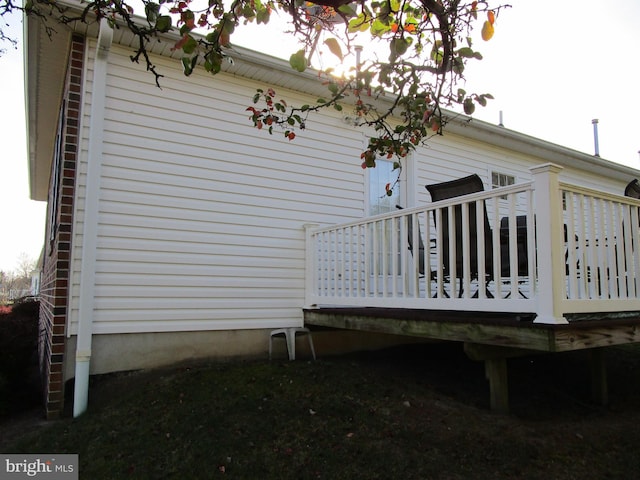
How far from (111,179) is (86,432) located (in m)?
2.28

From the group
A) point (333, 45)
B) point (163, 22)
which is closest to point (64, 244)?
point (163, 22)

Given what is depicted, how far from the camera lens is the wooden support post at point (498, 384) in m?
3.58

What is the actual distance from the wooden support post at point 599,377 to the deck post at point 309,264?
2.95 metres

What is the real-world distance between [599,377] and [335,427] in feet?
9.42

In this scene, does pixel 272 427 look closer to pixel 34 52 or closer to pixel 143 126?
pixel 143 126

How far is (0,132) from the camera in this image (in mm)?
3918

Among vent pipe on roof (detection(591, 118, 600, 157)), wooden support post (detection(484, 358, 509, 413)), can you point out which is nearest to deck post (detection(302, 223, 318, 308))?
wooden support post (detection(484, 358, 509, 413))

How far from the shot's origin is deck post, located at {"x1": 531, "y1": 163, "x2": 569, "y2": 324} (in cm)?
277

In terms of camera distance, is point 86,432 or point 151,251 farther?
point 151,251

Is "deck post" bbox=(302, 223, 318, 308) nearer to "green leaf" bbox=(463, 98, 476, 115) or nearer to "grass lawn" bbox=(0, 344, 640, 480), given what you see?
"grass lawn" bbox=(0, 344, 640, 480)

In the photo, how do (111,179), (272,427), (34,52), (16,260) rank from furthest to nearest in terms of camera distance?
(16,260) → (34,52) → (111,179) → (272,427)

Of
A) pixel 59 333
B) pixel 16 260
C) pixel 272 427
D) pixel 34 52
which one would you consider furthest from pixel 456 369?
pixel 16 260

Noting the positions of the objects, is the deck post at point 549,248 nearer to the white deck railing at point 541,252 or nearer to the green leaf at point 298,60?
the white deck railing at point 541,252

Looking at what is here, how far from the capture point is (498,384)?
11.9ft
